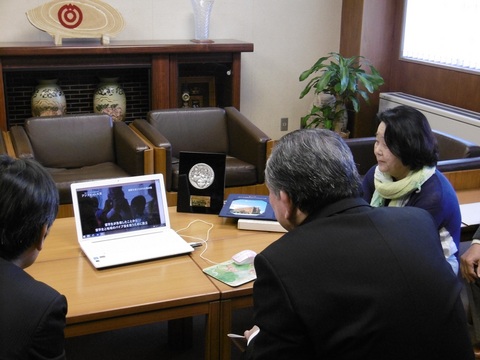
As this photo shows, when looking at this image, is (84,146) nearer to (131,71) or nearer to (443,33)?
(131,71)

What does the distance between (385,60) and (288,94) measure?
909mm

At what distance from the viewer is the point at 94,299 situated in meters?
1.93

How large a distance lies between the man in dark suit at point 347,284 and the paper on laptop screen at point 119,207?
98 centimetres

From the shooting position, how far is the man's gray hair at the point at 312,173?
1.47 meters

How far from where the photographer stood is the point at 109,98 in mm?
4816

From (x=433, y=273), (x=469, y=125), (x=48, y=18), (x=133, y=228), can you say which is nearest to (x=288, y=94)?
(x=469, y=125)

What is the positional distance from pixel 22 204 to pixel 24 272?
15 centimetres

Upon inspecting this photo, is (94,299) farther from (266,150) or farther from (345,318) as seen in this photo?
(266,150)

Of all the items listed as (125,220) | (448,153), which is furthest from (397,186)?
(448,153)

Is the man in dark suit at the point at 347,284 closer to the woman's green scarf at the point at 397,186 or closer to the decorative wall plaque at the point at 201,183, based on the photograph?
the woman's green scarf at the point at 397,186

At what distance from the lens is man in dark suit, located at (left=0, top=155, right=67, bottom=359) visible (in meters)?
1.33

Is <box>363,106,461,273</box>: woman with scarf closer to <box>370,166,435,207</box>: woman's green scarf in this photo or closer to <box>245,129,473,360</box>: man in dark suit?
<box>370,166,435,207</box>: woman's green scarf

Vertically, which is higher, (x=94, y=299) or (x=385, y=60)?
(x=385, y=60)

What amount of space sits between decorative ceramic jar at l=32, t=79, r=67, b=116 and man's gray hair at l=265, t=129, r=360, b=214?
3442 millimetres
